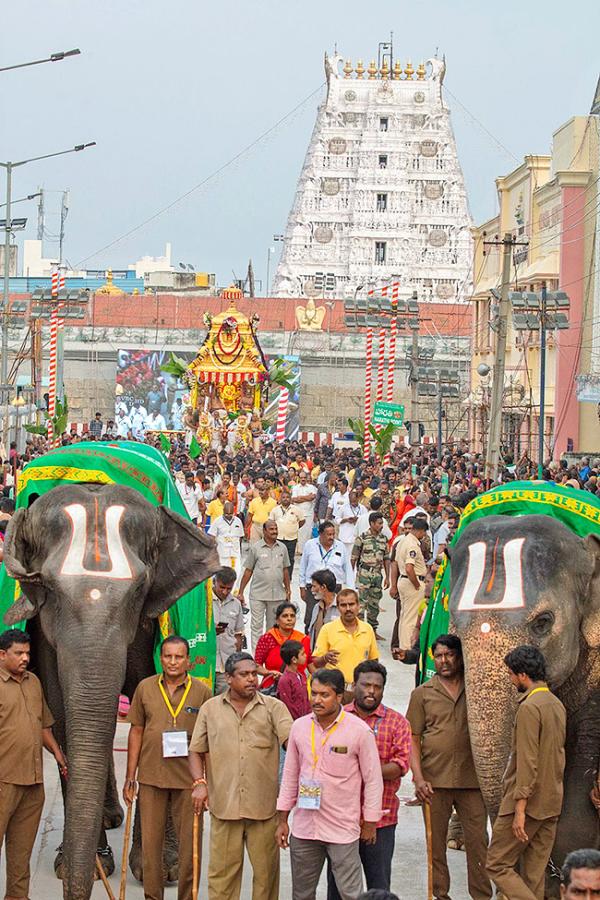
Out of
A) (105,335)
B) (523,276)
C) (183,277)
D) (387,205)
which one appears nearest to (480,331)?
(523,276)

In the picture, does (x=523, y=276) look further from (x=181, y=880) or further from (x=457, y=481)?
(x=181, y=880)

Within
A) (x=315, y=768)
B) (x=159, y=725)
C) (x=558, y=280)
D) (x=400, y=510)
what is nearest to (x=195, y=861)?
(x=159, y=725)

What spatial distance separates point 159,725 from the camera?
27.1 ft

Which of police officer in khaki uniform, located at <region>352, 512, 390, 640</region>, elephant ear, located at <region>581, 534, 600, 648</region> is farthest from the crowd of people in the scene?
police officer in khaki uniform, located at <region>352, 512, 390, 640</region>

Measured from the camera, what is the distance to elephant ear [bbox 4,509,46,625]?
320 inches

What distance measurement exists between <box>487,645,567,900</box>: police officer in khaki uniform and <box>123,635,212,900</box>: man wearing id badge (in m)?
1.54

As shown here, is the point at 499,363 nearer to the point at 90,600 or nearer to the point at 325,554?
the point at 325,554

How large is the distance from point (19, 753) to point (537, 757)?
8.03ft

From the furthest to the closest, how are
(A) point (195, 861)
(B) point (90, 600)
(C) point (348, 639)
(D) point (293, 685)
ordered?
(C) point (348, 639) < (D) point (293, 685) < (A) point (195, 861) < (B) point (90, 600)

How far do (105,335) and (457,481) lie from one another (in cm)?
4337

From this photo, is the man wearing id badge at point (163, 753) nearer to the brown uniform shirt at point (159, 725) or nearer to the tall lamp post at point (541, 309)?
the brown uniform shirt at point (159, 725)

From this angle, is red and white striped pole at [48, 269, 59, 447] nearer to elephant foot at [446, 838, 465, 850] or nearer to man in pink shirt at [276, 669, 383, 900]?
elephant foot at [446, 838, 465, 850]

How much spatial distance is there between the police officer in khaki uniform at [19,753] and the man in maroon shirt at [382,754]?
58.5 inches

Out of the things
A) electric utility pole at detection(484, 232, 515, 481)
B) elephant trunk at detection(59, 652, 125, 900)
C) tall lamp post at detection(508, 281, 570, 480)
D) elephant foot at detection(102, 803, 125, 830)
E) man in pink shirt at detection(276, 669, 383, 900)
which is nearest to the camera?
A: man in pink shirt at detection(276, 669, 383, 900)
